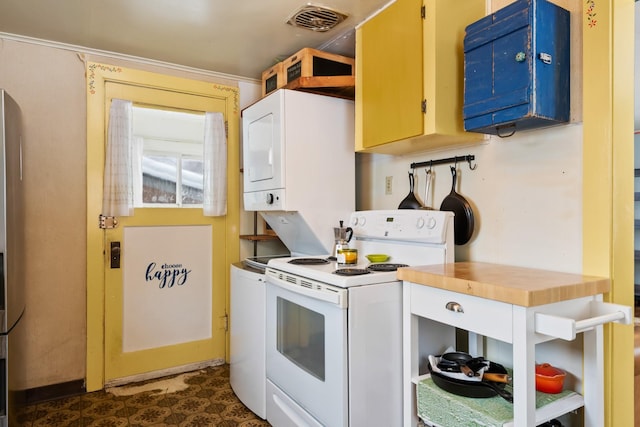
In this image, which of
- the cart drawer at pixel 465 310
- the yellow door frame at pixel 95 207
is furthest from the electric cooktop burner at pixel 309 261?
the yellow door frame at pixel 95 207

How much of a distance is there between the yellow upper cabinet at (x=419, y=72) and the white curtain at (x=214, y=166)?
1.41 metres

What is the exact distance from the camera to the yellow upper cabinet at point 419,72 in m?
1.77

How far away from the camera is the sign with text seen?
2881mm

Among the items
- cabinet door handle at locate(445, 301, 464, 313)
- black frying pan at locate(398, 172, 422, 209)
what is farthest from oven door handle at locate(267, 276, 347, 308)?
black frying pan at locate(398, 172, 422, 209)

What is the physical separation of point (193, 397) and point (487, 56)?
8.50ft

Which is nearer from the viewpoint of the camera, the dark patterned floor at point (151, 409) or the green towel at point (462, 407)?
the green towel at point (462, 407)

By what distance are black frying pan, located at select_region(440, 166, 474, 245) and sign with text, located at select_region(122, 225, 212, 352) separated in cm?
192

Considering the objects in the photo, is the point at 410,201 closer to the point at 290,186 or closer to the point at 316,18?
the point at 290,186

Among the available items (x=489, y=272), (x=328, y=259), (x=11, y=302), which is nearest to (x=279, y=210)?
(x=328, y=259)

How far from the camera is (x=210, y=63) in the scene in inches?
119

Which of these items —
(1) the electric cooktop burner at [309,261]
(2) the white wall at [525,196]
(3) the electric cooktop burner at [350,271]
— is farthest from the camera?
(1) the electric cooktop burner at [309,261]

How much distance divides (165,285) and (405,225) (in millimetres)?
1914

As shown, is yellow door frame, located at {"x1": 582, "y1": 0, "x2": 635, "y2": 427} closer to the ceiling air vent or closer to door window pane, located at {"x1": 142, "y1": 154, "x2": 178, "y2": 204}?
the ceiling air vent

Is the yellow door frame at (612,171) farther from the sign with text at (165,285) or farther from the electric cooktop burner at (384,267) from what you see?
the sign with text at (165,285)
